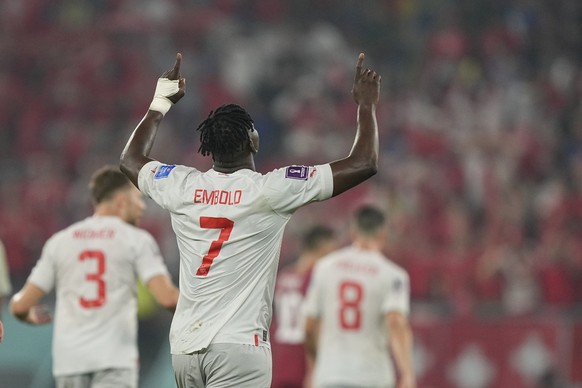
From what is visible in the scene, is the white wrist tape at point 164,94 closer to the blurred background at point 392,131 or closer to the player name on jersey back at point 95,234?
the player name on jersey back at point 95,234

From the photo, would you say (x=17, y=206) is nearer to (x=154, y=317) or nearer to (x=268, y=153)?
(x=268, y=153)

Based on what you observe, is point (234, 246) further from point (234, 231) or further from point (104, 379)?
point (104, 379)

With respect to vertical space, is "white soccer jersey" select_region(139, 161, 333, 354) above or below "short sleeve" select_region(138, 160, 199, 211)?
below

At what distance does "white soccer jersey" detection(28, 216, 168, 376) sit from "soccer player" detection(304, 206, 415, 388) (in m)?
1.78

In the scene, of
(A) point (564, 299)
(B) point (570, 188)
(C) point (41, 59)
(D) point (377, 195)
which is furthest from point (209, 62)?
(A) point (564, 299)

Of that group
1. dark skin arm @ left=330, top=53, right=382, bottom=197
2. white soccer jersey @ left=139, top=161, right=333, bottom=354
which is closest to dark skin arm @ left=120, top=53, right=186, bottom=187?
white soccer jersey @ left=139, top=161, right=333, bottom=354

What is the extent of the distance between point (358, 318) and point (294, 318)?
1.12 metres

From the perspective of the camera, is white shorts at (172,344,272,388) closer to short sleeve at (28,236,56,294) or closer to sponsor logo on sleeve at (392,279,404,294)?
short sleeve at (28,236,56,294)

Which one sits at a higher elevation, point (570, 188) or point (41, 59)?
point (41, 59)

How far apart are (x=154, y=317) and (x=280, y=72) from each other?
21.2ft

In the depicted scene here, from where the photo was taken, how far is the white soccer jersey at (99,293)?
6.59 metres

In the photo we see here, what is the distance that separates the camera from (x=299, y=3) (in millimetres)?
17344

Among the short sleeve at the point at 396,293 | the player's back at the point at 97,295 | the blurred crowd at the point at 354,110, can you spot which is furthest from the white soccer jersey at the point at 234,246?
the blurred crowd at the point at 354,110

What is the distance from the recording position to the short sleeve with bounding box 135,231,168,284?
21.4 feet
